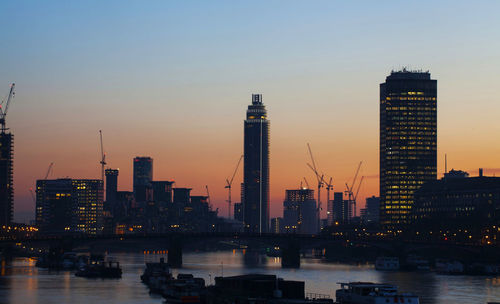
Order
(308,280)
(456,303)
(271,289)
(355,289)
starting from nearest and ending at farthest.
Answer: (271,289)
(355,289)
(456,303)
(308,280)

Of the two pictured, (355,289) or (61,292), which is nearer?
(355,289)

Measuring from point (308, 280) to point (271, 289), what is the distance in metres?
76.3

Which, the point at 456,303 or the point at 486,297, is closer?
the point at 456,303

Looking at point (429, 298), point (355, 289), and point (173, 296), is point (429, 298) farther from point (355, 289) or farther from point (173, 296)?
point (173, 296)

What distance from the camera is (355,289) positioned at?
12438 centimetres

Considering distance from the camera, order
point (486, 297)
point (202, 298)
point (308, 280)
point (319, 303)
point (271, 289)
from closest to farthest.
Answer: point (319, 303) → point (271, 289) → point (202, 298) → point (486, 297) → point (308, 280)

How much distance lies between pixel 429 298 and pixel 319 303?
1916 inches

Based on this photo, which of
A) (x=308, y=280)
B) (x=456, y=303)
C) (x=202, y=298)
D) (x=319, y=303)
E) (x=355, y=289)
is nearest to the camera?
(x=319, y=303)

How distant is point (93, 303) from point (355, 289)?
41.6 m

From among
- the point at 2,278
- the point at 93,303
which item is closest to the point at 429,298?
the point at 93,303

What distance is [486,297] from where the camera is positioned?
504 ft

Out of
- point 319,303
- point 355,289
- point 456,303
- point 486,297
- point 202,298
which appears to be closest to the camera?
point 319,303

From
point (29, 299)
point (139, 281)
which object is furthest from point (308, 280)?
point (29, 299)

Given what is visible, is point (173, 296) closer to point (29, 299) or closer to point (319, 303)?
point (29, 299)
